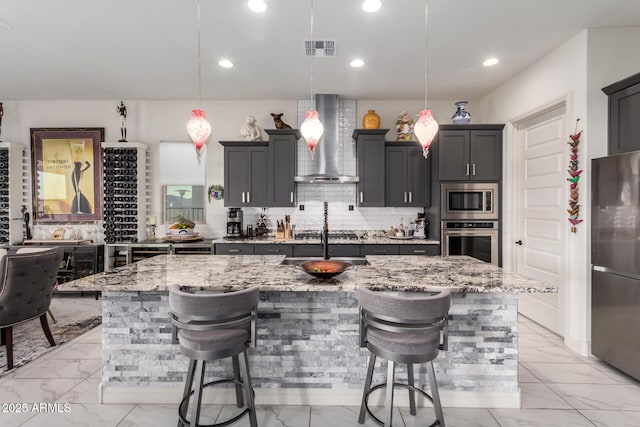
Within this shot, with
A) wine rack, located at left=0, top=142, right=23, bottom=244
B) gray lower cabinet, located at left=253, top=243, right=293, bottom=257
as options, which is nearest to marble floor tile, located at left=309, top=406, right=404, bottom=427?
gray lower cabinet, located at left=253, top=243, right=293, bottom=257

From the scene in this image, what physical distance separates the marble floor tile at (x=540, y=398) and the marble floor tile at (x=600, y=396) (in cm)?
5

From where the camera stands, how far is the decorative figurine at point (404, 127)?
4.91m

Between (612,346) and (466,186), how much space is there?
2.30 m

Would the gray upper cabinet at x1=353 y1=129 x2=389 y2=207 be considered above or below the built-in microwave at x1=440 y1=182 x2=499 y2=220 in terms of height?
above

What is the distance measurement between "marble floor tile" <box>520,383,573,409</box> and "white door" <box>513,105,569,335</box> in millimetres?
1277

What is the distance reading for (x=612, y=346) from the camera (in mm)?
2793

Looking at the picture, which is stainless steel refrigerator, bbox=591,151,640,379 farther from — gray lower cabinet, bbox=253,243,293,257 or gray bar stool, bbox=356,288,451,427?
gray lower cabinet, bbox=253,243,293,257

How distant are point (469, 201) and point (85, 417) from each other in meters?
4.50

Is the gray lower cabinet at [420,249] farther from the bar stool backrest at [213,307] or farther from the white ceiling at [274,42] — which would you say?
the bar stool backrest at [213,307]

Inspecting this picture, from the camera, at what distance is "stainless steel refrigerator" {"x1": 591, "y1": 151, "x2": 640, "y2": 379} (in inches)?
102

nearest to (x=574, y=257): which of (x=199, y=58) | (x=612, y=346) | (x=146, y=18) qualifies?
(x=612, y=346)

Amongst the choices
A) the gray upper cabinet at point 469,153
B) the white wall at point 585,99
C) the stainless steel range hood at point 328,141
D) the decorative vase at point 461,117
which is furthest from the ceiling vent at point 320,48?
the white wall at point 585,99

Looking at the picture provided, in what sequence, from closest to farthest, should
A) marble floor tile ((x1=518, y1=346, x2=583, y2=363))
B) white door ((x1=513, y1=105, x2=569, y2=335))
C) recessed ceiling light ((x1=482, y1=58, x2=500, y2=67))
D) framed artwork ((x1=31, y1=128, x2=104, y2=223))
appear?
marble floor tile ((x1=518, y1=346, x2=583, y2=363)) → white door ((x1=513, y1=105, x2=569, y2=335)) → recessed ceiling light ((x1=482, y1=58, x2=500, y2=67)) → framed artwork ((x1=31, y1=128, x2=104, y2=223))

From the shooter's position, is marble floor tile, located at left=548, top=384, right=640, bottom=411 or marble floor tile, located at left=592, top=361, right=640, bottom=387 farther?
marble floor tile, located at left=592, top=361, right=640, bottom=387
